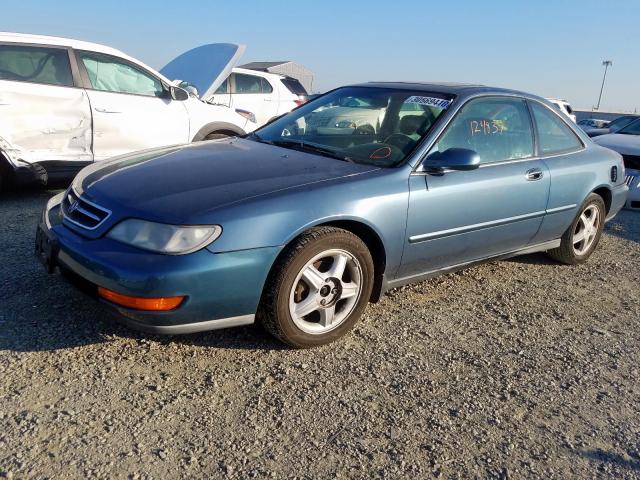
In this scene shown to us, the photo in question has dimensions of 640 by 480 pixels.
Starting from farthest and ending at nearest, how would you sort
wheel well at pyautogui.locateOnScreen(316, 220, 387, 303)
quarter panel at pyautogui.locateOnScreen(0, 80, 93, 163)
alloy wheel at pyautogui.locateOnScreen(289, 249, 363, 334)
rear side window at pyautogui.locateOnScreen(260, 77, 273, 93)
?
1. rear side window at pyautogui.locateOnScreen(260, 77, 273, 93)
2. quarter panel at pyautogui.locateOnScreen(0, 80, 93, 163)
3. wheel well at pyautogui.locateOnScreen(316, 220, 387, 303)
4. alloy wheel at pyautogui.locateOnScreen(289, 249, 363, 334)

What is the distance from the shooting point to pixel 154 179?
9.63ft

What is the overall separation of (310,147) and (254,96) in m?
7.67

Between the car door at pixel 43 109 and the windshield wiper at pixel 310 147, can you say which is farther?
the car door at pixel 43 109

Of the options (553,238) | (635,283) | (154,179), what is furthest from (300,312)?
(635,283)

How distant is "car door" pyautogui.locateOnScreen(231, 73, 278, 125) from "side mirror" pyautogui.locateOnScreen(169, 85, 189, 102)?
4109mm

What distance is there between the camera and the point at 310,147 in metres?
3.57

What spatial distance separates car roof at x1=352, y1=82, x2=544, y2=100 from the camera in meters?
3.75

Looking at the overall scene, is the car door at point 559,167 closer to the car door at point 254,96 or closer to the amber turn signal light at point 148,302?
the amber turn signal light at point 148,302

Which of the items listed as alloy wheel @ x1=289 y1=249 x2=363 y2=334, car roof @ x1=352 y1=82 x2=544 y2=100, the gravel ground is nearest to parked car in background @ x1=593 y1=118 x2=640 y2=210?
car roof @ x1=352 y1=82 x2=544 y2=100

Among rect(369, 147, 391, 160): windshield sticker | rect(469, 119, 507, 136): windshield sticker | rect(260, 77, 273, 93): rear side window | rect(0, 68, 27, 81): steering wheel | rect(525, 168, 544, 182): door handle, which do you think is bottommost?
rect(260, 77, 273, 93): rear side window

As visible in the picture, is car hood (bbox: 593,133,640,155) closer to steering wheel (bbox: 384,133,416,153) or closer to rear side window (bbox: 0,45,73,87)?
steering wheel (bbox: 384,133,416,153)

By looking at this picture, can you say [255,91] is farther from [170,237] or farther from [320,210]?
[170,237]

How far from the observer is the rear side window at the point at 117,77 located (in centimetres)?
573

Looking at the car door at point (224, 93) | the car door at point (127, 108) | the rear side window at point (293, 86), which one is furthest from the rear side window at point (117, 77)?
the rear side window at point (293, 86)
